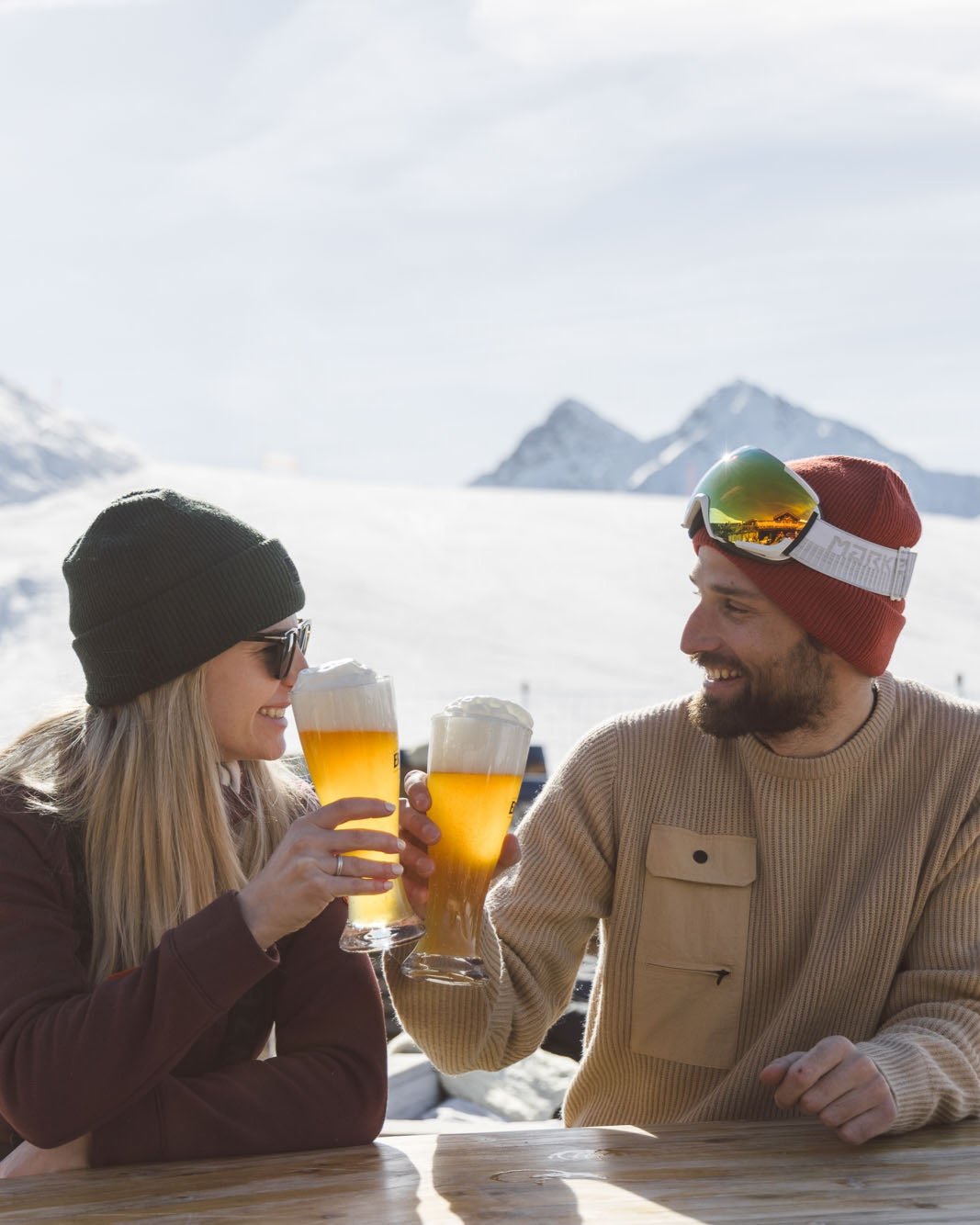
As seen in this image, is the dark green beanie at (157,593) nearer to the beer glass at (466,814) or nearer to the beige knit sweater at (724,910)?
the beer glass at (466,814)

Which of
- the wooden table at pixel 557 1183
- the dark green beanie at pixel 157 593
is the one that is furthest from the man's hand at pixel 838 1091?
the dark green beanie at pixel 157 593

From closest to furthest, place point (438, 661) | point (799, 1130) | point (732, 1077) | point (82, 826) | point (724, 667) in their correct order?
point (799, 1130), point (82, 826), point (732, 1077), point (724, 667), point (438, 661)

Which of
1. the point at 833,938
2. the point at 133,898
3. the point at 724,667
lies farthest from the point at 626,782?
the point at 133,898

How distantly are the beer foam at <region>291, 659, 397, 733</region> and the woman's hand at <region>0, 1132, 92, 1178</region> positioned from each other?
1.79 feet

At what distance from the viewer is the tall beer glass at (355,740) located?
4.85 feet

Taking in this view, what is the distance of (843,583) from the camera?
2238 millimetres

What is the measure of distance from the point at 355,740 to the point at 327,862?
0.44 feet

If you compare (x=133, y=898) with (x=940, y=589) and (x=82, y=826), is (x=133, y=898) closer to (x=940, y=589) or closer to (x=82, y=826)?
(x=82, y=826)

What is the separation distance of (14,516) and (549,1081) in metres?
21.4

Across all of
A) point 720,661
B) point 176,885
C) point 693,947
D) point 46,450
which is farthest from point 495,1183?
point 46,450

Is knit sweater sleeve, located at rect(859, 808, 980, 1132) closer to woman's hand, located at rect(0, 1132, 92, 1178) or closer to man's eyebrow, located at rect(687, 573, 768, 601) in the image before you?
man's eyebrow, located at rect(687, 573, 768, 601)

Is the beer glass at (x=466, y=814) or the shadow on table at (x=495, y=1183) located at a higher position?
the beer glass at (x=466, y=814)

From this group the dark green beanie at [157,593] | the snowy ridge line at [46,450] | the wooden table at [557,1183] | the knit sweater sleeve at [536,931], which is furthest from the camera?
the snowy ridge line at [46,450]

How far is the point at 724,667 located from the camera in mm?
2244
